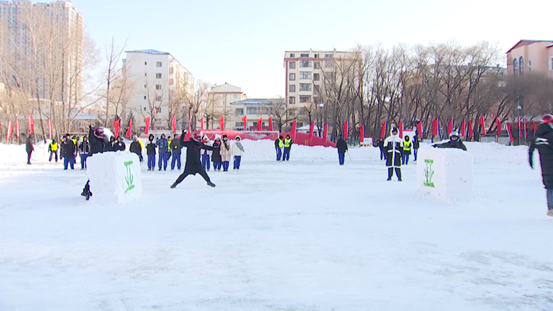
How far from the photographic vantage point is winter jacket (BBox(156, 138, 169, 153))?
1789 cm

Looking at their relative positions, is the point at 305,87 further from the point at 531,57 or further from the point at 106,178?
the point at 106,178

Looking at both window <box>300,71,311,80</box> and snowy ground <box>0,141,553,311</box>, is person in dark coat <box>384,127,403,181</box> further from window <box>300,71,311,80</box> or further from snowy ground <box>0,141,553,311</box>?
window <box>300,71,311,80</box>

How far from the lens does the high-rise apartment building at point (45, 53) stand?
32.7 metres

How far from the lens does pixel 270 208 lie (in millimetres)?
7973

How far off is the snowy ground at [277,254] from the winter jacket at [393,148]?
3.53 metres

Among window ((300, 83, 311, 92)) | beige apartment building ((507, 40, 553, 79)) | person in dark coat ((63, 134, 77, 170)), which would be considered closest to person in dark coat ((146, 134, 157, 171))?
person in dark coat ((63, 134, 77, 170))

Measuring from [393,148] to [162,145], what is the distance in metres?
9.84

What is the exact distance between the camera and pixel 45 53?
32.9 meters

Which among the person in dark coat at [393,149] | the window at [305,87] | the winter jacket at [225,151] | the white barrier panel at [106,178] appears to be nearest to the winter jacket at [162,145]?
the winter jacket at [225,151]

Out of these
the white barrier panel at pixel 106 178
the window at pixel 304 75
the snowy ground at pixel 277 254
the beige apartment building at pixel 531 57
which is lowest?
the snowy ground at pixel 277 254

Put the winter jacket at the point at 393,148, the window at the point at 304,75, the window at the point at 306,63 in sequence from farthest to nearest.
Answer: the window at the point at 306,63, the window at the point at 304,75, the winter jacket at the point at 393,148

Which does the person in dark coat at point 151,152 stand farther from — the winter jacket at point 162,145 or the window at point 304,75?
the window at point 304,75

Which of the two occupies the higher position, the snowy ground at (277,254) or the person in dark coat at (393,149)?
the person in dark coat at (393,149)

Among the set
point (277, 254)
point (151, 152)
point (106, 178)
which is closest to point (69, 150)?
point (151, 152)
